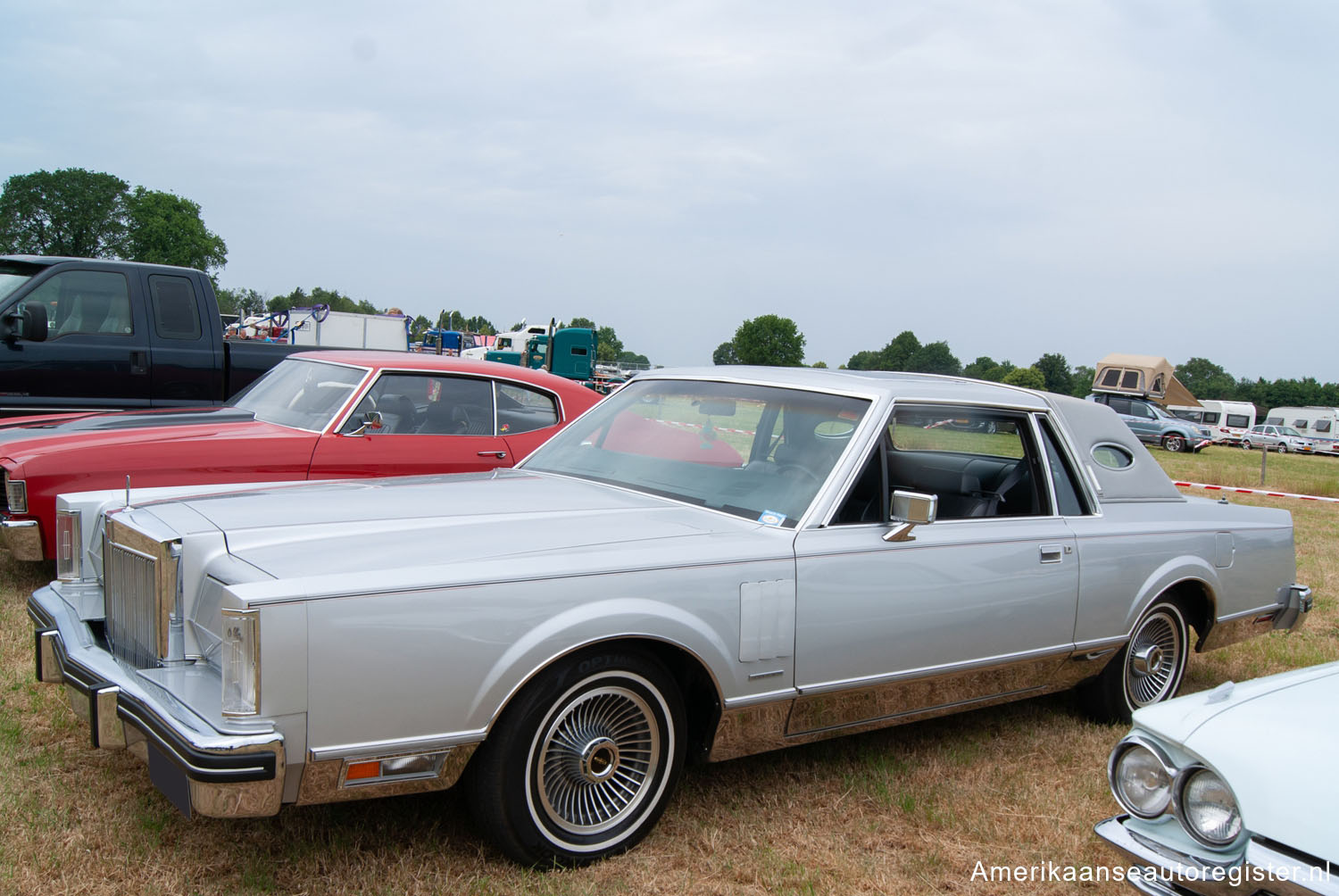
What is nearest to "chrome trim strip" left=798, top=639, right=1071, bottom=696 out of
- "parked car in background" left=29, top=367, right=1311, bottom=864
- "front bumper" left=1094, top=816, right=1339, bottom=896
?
"parked car in background" left=29, top=367, right=1311, bottom=864

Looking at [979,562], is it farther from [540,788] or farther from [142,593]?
[142,593]

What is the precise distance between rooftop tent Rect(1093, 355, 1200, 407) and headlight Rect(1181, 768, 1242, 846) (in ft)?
129

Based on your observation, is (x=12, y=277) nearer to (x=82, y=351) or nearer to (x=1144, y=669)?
(x=82, y=351)

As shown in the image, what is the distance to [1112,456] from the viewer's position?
4512 millimetres

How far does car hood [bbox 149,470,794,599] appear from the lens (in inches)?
103

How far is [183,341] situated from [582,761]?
20.8 feet

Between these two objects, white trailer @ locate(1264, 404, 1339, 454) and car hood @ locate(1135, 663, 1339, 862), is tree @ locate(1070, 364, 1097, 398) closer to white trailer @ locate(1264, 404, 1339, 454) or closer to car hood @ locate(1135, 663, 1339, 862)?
white trailer @ locate(1264, 404, 1339, 454)

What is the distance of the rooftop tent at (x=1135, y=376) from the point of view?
37875mm

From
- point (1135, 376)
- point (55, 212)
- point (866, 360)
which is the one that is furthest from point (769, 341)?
point (55, 212)

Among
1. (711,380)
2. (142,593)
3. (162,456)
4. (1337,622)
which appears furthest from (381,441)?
(1337,622)

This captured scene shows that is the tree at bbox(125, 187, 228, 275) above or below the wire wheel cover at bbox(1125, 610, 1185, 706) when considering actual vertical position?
above

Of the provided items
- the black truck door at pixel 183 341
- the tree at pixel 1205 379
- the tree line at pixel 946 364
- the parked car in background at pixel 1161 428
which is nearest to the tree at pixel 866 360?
the tree line at pixel 946 364

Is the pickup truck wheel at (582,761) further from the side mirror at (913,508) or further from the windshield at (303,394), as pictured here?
the windshield at (303,394)

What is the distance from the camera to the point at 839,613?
3.26 m
